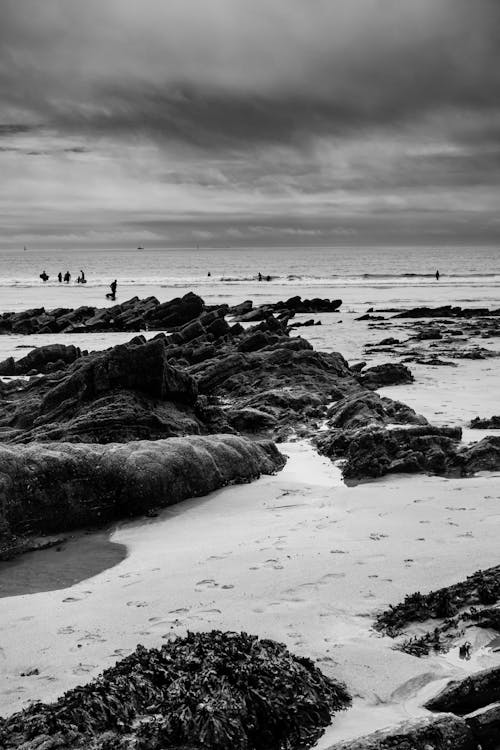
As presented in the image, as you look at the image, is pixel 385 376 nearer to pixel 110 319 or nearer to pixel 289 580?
pixel 289 580

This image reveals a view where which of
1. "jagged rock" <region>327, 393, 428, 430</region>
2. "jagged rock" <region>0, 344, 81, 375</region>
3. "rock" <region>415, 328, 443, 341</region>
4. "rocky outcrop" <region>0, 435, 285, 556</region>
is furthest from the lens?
"rock" <region>415, 328, 443, 341</region>

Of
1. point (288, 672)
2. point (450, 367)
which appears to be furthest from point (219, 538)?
point (450, 367)

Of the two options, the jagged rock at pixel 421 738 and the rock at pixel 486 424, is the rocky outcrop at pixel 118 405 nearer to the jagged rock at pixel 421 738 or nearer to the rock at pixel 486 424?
the rock at pixel 486 424

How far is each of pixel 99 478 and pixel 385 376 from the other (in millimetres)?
9148

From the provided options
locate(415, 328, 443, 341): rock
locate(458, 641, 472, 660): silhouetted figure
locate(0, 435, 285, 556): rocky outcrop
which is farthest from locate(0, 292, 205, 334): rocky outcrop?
locate(458, 641, 472, 660): silhouetted figure

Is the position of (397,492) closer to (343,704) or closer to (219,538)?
(219,538)

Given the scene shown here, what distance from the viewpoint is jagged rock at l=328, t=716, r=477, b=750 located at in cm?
267

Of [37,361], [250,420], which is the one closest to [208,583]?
[250,420]

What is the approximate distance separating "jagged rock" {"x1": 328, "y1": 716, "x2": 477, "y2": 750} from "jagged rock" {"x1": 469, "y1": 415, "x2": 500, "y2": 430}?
808cm

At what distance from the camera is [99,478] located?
707cm

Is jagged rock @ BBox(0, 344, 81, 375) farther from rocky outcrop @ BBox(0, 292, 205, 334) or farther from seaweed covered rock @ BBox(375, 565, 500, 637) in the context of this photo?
seaweed covered rock @ BBox(375, 565, 500, 637)

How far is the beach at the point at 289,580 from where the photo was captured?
370 centimetres

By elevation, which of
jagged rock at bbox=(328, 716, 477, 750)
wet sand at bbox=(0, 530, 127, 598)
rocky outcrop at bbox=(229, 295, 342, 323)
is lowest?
wet sand at bbox=(0, 530, 127, 598)

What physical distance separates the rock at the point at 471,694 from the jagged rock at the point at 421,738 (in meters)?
0.22
